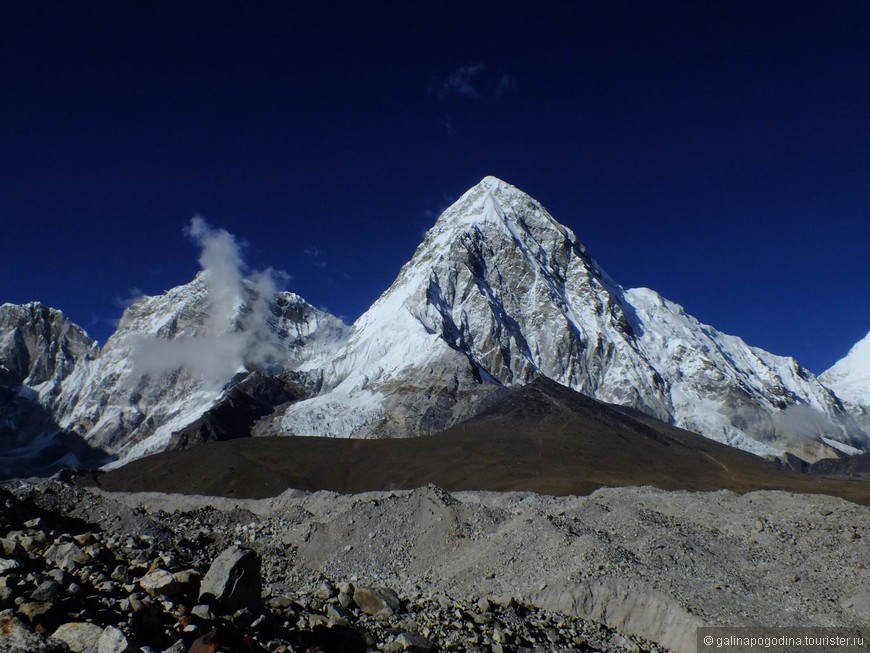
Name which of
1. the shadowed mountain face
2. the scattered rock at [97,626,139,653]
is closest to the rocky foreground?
the scattered rock at [97,626,139,653]

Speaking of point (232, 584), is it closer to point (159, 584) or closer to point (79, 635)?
point (159, 584)

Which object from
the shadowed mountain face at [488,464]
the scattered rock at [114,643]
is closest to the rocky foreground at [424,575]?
the scattered rock at [114,643]

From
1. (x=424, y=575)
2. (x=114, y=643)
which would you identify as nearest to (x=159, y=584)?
(x=114, y=643)

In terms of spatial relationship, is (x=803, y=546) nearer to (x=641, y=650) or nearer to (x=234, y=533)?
(x=641, y=650)

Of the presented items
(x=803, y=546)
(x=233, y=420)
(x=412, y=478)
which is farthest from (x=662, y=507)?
(x=233, y=420)

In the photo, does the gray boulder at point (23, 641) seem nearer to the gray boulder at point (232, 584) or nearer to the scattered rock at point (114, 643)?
the scattered rock at point (114, 643)

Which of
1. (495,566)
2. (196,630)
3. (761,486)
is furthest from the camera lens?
(761,486)
